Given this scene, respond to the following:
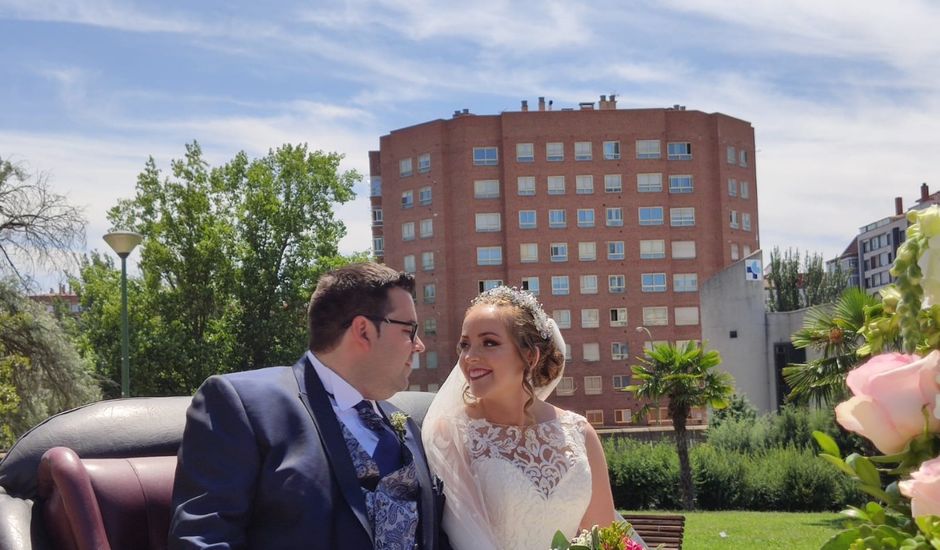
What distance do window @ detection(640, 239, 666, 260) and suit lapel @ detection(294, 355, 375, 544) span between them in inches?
2938

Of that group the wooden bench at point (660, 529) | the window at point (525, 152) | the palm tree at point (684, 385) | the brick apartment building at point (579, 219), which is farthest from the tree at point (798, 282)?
the wooden bench at point (660, 529)

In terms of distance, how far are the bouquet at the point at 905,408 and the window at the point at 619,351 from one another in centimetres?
7558

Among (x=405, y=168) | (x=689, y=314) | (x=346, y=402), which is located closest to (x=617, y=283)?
(x=689, y=314)

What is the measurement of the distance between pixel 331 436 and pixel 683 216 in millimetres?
75516

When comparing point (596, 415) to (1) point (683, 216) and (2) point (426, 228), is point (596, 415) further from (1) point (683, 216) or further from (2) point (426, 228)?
(2) point (426, 228)

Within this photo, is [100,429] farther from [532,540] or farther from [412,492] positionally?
[532,540]

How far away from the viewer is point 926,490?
3.69 feet

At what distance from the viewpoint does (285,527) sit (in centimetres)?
353

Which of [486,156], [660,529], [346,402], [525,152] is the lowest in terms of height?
[660,529]

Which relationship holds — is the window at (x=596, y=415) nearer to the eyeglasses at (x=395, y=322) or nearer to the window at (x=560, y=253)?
the window at (x=560, y=253)

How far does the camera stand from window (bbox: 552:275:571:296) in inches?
3044

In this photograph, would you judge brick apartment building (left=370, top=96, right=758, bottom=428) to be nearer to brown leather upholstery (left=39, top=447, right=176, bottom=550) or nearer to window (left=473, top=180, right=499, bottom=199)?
window (left=473, top=180, right=499, bottom=199)

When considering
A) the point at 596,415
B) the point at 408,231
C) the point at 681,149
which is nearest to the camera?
the point at 596,415

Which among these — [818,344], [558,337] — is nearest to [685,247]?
[818,344]
